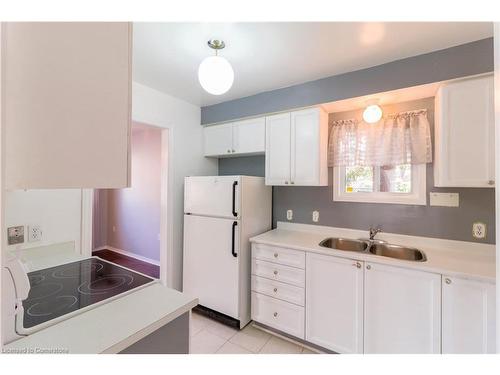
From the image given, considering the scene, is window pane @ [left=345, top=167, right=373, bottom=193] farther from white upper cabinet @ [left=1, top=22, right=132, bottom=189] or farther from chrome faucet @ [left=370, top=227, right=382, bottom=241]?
white upper cabinet @ [left=1, top=22, right=132, bottom=189]

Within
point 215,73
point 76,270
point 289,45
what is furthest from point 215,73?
point 76,270

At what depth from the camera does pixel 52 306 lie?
90 centimetres

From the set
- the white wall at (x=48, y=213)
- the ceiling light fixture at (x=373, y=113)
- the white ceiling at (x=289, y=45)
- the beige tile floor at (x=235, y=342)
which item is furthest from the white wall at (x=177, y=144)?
the ceiling light fixture at (x=373, y=113)

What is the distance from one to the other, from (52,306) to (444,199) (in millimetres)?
2654

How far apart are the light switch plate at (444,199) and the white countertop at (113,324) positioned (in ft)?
6.80

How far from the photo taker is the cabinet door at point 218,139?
8.69 ft

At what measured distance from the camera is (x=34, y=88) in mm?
570

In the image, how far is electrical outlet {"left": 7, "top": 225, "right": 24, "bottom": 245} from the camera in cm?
137

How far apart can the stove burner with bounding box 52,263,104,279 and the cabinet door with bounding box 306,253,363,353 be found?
5.00 ft

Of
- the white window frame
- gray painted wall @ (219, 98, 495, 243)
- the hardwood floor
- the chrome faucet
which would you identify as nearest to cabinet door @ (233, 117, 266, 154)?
gray painted wall @ (219, 98, 495, 243)
